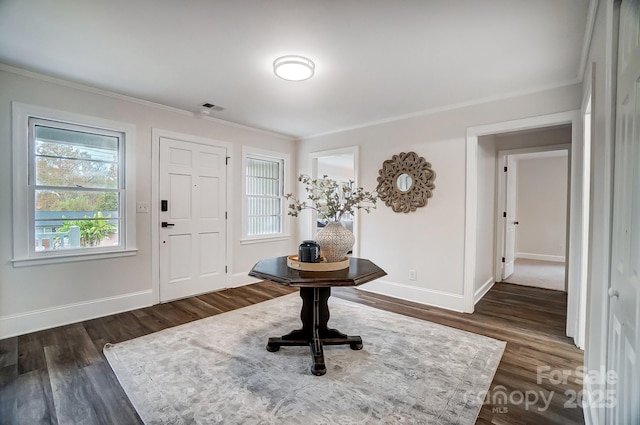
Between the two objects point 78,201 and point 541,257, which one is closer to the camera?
point 78,201

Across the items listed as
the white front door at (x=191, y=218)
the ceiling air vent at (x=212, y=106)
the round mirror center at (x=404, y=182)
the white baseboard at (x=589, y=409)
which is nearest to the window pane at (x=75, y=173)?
the white front door at (x=191, y=218)

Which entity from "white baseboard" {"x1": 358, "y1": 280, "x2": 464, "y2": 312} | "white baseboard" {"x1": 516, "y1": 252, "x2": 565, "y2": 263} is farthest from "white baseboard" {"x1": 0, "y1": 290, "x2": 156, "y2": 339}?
"white baseboard" {"x1": 516, "y1": 252, "x2": 565, "y2": 263}

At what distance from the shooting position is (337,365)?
213 cm

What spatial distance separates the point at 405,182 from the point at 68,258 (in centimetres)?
385

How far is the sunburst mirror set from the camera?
3.54 m

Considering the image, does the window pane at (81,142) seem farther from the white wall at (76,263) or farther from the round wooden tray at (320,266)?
the round wooden tray at (320,266)

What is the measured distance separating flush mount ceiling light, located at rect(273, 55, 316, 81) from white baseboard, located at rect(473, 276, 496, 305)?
10.2ft

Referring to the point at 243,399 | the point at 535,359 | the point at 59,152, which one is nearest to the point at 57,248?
the point at 59,152

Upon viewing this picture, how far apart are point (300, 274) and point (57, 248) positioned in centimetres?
258

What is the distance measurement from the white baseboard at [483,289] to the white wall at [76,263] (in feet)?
13.0

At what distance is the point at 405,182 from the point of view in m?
3.78

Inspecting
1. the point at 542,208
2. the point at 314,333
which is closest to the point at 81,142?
the point at 314,333

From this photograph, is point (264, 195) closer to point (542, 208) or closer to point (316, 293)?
point (316, 293)

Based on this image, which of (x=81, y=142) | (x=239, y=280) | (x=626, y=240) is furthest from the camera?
(x=239, y=280)
